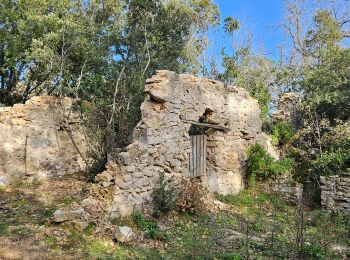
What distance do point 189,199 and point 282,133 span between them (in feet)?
17.8

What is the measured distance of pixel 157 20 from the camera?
12539mm

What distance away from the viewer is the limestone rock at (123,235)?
564 centimetres

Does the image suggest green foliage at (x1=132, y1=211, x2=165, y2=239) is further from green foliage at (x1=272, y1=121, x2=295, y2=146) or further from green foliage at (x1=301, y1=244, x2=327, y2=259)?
green foliage at (x1=272, y1=121, x2=295, y2=146)

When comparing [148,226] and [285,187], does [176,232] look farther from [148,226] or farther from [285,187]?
[285,187]

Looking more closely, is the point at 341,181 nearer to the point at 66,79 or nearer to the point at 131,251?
the point at 131,251

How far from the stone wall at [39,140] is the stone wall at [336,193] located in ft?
24.3

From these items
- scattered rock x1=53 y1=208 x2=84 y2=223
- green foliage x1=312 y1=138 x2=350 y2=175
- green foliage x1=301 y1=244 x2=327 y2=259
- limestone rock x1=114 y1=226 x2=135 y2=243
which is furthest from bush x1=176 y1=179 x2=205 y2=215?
green foliage x1=312 y1=138 x2=350 y2=175

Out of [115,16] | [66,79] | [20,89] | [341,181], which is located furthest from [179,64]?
[341,181]

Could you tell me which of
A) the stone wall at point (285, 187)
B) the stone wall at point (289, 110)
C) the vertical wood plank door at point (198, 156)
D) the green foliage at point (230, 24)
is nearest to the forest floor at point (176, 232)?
the stone wall at point (285, 187)

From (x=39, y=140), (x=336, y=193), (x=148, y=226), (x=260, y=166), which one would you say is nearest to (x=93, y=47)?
(x=39, y=140)

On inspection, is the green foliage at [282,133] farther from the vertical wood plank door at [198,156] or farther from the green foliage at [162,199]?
the green foliage at [162,199]

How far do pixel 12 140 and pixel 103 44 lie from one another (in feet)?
16.0

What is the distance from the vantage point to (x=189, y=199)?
25.7ft

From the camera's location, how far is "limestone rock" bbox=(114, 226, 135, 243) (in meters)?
5.64
